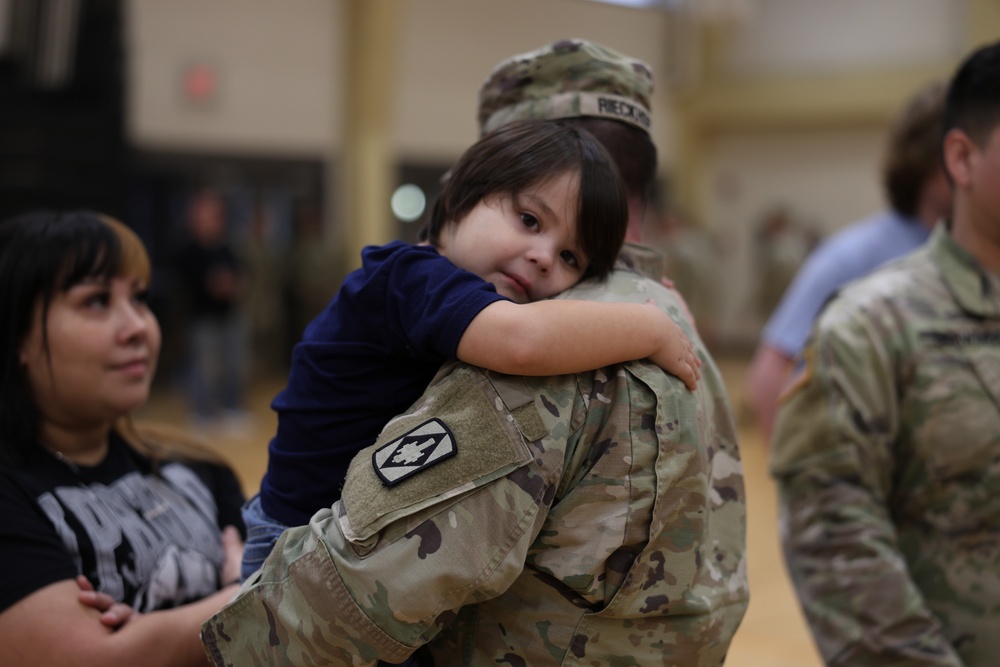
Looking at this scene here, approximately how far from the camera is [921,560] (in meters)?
1.78

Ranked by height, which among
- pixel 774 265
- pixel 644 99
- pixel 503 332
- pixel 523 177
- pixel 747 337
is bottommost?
pixel 747 337

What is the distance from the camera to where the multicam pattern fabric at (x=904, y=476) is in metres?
1.70

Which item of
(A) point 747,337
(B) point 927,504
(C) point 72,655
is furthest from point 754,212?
(C) point 72,655

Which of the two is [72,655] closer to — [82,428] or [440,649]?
[82,428]

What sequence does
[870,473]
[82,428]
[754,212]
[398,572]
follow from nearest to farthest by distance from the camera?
[398,572] → [82,428] → [870,473] → [754,212]

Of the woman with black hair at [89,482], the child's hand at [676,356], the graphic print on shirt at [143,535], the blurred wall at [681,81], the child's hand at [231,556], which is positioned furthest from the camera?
the blurred wall at [681,81]

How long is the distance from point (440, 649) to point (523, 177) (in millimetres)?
603

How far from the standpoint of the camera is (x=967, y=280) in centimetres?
181

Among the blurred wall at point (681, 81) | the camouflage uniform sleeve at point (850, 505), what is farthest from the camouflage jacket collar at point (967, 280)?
the blurred wall at point (681, 81)

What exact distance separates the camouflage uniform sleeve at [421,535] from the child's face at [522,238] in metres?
0.16

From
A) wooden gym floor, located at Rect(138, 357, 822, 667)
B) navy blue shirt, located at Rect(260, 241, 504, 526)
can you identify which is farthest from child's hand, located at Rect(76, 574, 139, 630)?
wooden gym floor, located at Rect(138, 357, 822, 667)

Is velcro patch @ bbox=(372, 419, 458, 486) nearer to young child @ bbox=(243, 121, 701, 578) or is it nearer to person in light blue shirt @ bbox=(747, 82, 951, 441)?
young child @ bbox=(243, 121, 701, 578)

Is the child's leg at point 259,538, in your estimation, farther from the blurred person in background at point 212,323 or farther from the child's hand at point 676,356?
the blurred person in background at point 212,323

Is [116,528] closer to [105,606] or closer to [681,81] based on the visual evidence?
[105,606]
